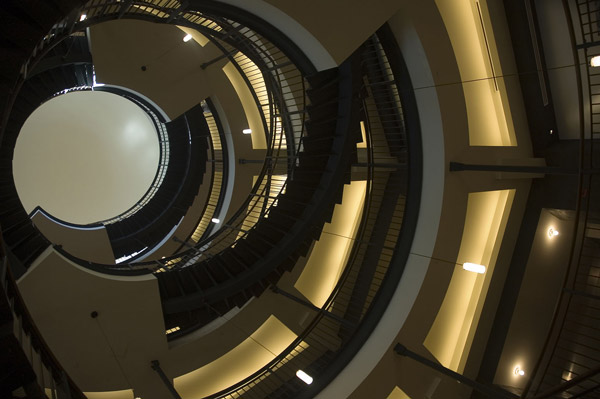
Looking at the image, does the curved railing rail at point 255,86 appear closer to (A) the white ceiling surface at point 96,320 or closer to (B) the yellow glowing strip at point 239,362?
(A) the white ceiling surface at point 96,320

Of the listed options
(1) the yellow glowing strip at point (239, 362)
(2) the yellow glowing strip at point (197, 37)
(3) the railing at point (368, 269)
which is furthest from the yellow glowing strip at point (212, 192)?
(3) the railing at point (368, 269)

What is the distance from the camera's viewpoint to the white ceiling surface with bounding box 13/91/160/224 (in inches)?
755

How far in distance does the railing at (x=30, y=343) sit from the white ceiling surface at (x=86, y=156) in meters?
16.1

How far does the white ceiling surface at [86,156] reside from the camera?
63.0ft

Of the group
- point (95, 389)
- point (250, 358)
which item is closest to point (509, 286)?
point (250, 358)

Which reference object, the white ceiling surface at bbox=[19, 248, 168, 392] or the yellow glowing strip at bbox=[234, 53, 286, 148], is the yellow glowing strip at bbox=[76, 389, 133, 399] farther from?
the yellow glowing strip at bbox=[234, 53, 286, 148]

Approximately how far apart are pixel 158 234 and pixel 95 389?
976 centimetres

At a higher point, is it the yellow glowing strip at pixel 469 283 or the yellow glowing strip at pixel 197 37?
the yellow glowing strip at pixel 197 37

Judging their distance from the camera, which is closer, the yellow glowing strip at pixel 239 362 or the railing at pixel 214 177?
the yellow glowing strip at pixel 239 362

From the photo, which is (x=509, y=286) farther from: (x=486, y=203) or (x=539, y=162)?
(x=539, y=162)

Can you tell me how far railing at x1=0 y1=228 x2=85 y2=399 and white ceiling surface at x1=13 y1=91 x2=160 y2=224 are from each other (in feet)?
52.7

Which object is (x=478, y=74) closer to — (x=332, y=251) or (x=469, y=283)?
(x=469, y=283)

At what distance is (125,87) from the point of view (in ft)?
41.8

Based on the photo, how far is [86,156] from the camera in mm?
21391
